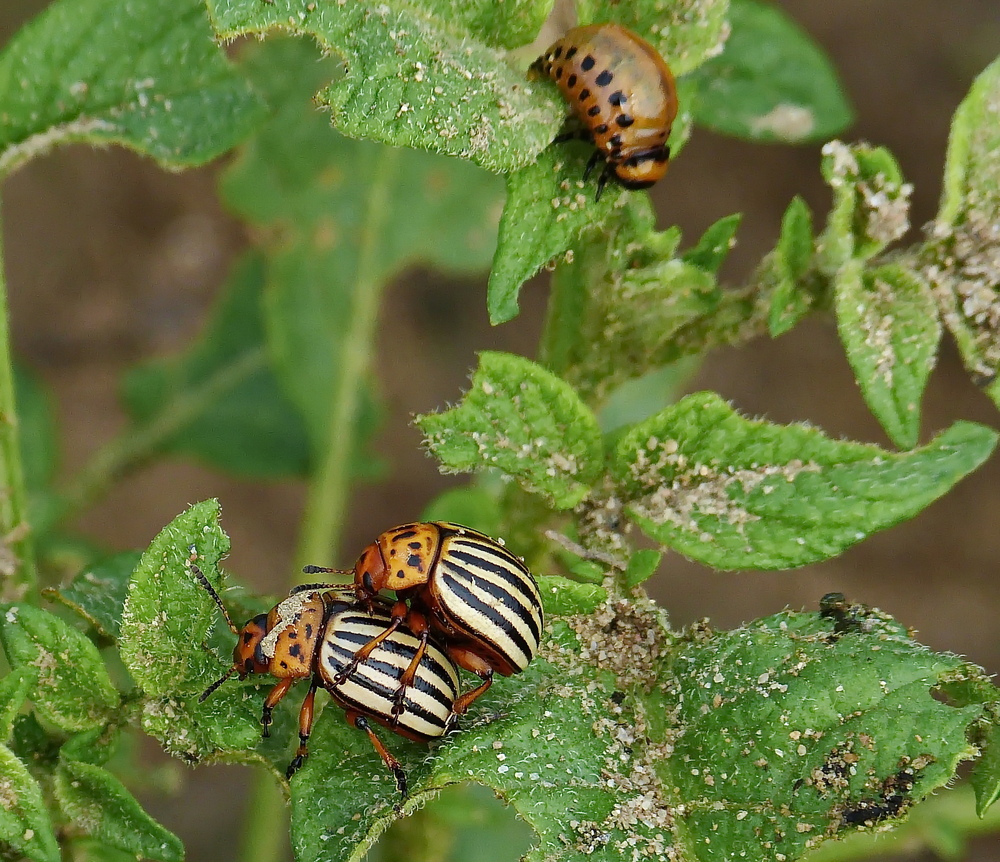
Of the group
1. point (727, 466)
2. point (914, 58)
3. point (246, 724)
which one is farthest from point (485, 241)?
point (914, 58)

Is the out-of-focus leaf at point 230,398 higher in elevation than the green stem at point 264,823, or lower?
higher

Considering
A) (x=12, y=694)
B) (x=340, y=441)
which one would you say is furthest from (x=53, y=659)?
(x=340, y=441)

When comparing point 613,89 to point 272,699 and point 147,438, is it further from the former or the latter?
point 147,438

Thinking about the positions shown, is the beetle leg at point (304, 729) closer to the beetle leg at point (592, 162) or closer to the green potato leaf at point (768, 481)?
the green potato leaf at point (768, 481)

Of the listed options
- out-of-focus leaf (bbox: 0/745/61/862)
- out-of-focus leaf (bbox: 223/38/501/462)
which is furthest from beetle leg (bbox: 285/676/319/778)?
out-of-focus leaf (bbox: 223/38/501/462)

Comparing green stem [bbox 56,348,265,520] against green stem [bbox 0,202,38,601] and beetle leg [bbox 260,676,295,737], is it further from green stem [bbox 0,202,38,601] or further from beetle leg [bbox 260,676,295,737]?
beetle leg [bbox 260,676,295,737]

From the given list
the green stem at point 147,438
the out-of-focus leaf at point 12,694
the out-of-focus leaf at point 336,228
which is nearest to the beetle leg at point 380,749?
the out-of-focus leaf at point 12,694

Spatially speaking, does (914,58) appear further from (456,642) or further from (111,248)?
(456,642)
